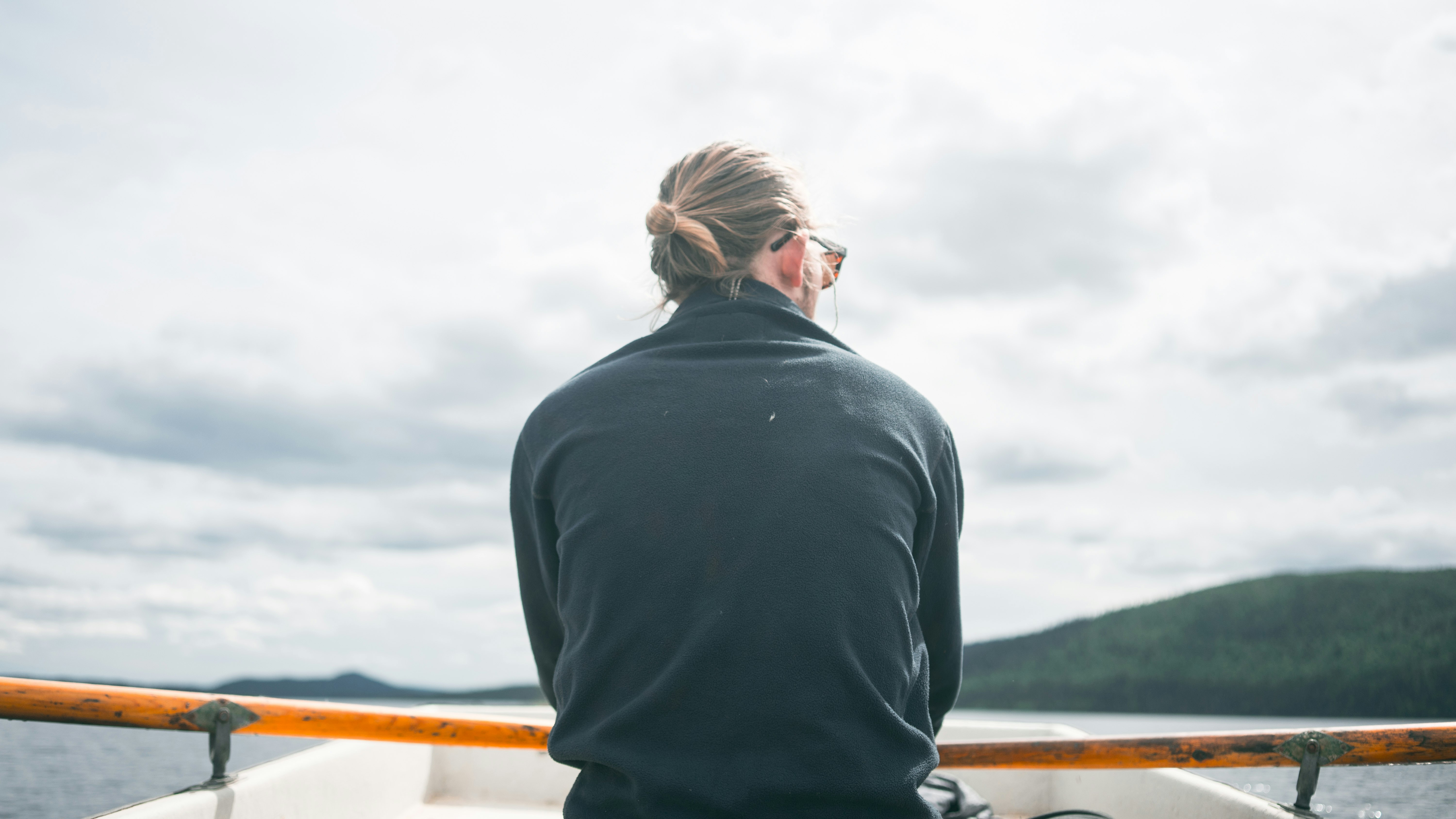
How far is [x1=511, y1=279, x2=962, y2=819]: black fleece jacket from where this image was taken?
1.09 meters

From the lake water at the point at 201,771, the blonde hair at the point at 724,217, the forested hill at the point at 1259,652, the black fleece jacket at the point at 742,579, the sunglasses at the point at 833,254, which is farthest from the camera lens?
the forested hill at the point at 1259,652

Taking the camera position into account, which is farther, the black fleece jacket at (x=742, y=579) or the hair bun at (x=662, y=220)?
the hair bun at (x=662, y=220)

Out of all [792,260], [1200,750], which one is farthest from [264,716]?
[1200,750]

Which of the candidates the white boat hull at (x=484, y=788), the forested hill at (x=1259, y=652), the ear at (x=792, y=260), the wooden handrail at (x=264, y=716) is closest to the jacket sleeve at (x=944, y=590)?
the ear at (x=792, y=260)

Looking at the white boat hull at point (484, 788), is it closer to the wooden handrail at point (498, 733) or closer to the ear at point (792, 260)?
the wooden handrail at point (498, 733)

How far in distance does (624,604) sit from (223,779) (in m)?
1.87

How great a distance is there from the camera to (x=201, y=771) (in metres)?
47.5

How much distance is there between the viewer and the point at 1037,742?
8.48ft

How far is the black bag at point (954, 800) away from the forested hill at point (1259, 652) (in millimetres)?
55662

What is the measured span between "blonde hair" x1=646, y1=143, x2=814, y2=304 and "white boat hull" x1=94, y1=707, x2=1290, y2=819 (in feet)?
5.17

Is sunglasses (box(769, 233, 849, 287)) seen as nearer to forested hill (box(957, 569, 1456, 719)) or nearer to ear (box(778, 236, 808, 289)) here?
ear (box(778, 236, 808, 289))

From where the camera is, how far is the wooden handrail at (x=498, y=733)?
6.83 feet

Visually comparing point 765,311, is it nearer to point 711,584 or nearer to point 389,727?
point 711,584

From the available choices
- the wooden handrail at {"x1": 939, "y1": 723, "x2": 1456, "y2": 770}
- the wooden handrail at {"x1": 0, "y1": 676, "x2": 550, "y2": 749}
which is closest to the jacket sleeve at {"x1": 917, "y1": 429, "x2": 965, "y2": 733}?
the wooden handrail at {"x1": 939, "y1": 723, "x2": 1456, "y2": 770}
